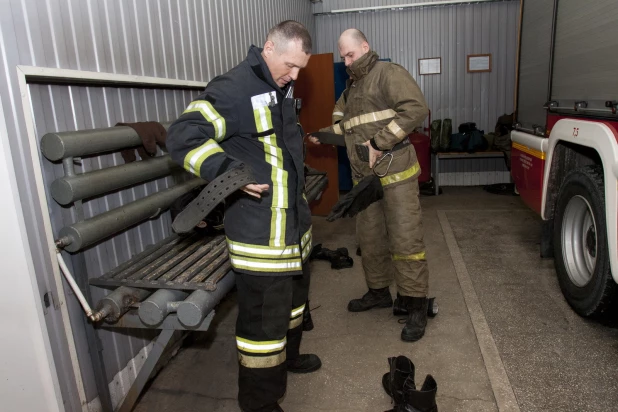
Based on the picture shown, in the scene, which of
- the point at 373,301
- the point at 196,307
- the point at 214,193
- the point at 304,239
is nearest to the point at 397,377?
the point at 304,239

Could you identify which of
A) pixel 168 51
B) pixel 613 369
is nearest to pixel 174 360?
pixel 168 51

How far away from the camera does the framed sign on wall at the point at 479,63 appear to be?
303 inches

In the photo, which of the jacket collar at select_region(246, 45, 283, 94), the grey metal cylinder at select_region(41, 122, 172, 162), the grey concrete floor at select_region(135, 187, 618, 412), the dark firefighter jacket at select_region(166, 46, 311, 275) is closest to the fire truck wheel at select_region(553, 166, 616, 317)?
the grey concrete floor at select_region(135, 187, 618, 412)

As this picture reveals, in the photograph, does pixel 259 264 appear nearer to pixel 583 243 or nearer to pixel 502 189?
pixel 583 243

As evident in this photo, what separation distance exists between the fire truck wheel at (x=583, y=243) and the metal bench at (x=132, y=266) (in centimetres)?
232

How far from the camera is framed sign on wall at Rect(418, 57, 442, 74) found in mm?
7848

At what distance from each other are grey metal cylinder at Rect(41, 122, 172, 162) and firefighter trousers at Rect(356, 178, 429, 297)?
166cm

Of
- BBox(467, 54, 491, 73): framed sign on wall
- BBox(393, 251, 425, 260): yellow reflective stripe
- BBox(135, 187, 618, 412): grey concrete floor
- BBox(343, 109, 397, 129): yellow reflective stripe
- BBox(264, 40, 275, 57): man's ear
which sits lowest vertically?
BBox(135, 187, 618, 412): grey concrete floor

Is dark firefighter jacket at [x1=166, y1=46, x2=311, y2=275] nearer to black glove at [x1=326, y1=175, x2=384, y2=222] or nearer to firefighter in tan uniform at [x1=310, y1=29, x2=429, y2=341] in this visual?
black glove at [x1=326, y1=175, x2=384, y2=222]

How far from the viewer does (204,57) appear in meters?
3.40

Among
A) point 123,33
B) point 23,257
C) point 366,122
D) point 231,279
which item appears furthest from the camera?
point 366,122

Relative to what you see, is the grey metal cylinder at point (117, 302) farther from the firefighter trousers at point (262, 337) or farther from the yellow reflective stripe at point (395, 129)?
the yellow reflective stripe at point (395, 129)

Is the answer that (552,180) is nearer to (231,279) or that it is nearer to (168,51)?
(231,279)

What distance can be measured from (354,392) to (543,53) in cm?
307
